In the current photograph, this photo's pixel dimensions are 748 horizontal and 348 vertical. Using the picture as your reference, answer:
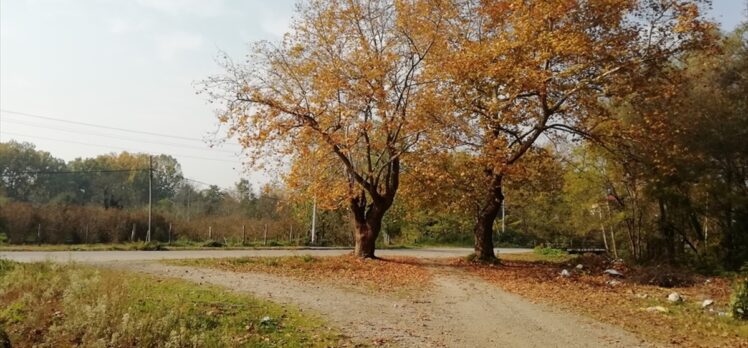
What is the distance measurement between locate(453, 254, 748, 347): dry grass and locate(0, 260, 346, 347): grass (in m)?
6.07

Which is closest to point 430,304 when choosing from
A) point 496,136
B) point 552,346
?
point 552,346

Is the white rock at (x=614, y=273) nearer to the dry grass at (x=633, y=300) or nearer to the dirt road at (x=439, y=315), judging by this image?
the dry grass at (x=633, y=300)

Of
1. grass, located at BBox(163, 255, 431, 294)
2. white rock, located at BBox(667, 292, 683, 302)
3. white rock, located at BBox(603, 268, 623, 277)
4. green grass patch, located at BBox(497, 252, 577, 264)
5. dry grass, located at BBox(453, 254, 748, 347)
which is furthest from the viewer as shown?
green grass patch, located at BBox(497, 252, 577, 264)

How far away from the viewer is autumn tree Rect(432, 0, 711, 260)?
1845 cm

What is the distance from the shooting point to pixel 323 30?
20.9m

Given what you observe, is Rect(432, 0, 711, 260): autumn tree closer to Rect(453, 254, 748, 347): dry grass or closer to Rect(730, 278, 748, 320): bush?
Rect(453, 254, 748, 347): dry grass

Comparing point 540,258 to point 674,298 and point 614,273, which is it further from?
point 674,298

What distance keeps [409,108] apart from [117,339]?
14.4 meters

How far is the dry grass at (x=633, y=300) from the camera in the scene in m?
10.4

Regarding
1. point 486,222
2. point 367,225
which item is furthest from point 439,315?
point 486,222

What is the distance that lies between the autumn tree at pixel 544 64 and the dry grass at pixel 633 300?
3754 millimetres

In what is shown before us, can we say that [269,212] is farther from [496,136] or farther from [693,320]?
[693,320]

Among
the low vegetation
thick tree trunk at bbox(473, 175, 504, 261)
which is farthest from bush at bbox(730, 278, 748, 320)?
the low vegetation

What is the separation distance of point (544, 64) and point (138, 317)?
15410 mm
